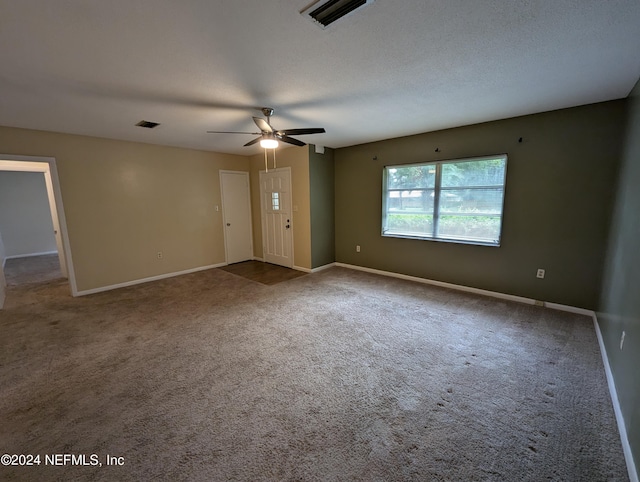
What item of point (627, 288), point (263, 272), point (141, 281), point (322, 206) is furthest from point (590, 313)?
point (141, 281)

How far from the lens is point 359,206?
5.26 m

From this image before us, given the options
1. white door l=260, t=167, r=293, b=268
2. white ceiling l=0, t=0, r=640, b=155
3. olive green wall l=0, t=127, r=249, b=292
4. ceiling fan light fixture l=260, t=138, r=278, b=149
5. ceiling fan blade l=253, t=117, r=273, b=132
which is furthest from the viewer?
white door l=260, t=167, r=293, b=268

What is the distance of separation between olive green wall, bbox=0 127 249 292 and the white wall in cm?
487

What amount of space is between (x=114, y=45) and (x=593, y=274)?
5.15 m

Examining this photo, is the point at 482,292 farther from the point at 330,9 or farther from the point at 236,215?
the point at 236,215

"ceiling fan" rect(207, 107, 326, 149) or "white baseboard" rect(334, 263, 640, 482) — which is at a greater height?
"ceiling fan" rect(207, 107, 326, 149)

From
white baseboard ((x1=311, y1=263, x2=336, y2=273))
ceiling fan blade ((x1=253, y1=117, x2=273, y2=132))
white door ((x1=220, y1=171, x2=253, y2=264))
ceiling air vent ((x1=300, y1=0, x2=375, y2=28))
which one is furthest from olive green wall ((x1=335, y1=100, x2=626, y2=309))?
white door ((x1=220, y1=171, x2=253, y2=264))

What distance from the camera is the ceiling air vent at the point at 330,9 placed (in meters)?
1.40

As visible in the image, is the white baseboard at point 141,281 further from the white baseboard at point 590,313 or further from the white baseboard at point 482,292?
the white baseboard at point 482,292

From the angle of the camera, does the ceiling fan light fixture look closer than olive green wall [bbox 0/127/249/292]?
Yes

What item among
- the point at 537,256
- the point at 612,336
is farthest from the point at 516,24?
the point at 537,256

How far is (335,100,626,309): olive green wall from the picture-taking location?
2982 millimetres

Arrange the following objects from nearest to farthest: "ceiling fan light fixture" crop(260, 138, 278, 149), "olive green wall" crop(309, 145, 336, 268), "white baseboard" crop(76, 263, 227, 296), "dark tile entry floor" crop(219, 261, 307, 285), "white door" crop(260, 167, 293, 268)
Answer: "ceiling fan light fixture" crop(260, 138, 278, 149), "white baseboard" crop(76, 263, 227, 296), "dark tile entry floor" crop(219, 261, 307, 285), "olive green wall" crop(309, 145, 336, 268), "white door" crop(260, 167, 293, 268)

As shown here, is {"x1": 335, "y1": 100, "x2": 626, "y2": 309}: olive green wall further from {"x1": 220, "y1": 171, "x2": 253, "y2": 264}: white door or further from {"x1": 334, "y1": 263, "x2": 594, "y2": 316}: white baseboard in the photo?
{"x1": 220, "y1": 171, "x2": 253, "y2": 264}: white door
